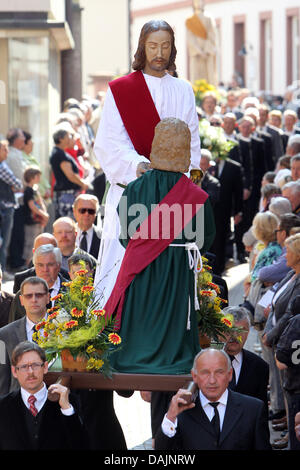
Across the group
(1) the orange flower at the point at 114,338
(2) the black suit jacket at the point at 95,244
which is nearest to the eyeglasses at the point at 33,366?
(1) the orange flower at the point at 114,338

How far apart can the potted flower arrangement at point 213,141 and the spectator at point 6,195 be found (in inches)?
92.7

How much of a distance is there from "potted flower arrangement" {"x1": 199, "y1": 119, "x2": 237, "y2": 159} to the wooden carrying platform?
27.7 ft

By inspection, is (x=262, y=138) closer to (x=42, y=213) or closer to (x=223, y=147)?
(x=223, y=147)

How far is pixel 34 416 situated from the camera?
6879 millimetres

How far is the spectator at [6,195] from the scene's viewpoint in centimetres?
1476

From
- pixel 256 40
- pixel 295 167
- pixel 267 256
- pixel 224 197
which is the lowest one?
pixel 267 256

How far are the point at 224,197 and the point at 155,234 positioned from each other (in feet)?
29.5

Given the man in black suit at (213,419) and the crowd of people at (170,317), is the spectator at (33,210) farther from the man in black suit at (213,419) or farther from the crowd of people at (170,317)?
the man in black suit at (213,419)

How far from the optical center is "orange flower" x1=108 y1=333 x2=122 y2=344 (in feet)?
22.2

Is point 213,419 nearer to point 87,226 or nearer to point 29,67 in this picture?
point 87,226

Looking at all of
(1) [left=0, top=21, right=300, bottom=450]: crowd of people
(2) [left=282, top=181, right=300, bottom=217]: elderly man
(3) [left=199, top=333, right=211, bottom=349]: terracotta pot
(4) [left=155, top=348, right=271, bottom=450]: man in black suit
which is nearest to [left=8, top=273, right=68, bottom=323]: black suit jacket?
(1) [left=0, top=21, right=300, bottom=450]: crowd of people

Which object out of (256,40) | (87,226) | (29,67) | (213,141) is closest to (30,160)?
(29,67)

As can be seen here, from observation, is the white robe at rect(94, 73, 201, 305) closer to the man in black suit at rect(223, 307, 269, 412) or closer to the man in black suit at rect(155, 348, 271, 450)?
the man in black suit at rect(223, 307, 269, 412)
